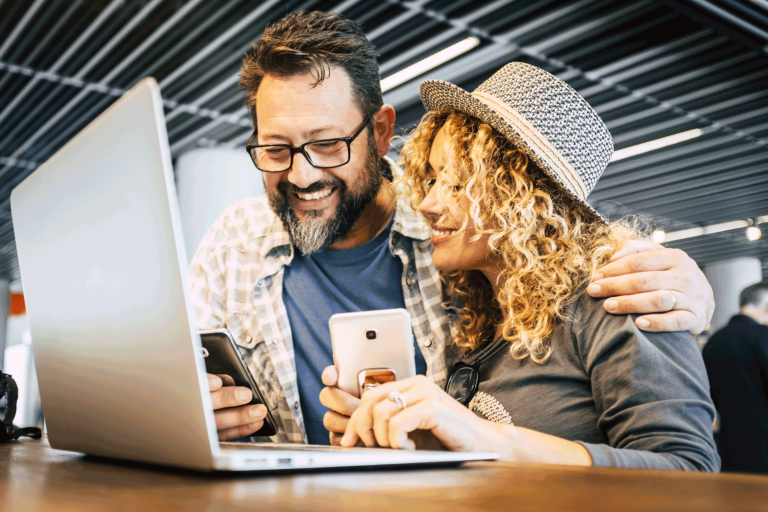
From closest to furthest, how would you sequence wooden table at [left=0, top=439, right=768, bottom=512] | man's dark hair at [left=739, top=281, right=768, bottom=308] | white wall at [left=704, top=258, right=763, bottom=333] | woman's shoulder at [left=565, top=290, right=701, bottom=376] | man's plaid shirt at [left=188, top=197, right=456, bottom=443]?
1. wooden table at [left=0, top=439, right=768, bottom=512]
2. woman's shoulder at [left=565, top=290, right=701, bottom=376]
3. man's plaid shirt at [left=188, top=197, right=456, bottom=443]
4. man's dark hair at [left=739, top=281, right=768, bottom=308]
5. white wall at [left=704, top=258, right=763, bottom=333]

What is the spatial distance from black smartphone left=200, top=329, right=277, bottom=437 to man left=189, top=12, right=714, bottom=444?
1.47 feet

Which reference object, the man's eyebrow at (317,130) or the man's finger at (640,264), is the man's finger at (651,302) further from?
the man's eyebrow at (317,130)

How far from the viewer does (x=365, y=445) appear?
1.00m

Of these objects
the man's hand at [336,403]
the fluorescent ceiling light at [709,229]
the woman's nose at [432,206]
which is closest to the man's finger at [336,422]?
the man's hand at [336,403]

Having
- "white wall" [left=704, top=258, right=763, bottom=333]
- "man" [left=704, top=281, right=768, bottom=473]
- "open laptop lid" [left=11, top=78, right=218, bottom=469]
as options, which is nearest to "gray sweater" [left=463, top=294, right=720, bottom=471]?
"open laptop lid" [left=11, top=78, right=218, bottom=469]

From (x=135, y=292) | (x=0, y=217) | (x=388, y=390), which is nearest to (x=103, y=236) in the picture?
(x=135, y=292)

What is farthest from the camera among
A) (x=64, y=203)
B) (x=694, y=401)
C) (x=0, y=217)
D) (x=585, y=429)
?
(x=0, y=217)

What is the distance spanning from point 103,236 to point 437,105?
1228 millimetres

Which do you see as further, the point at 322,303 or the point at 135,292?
the point at 322,303

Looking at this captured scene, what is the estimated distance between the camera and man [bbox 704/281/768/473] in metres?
3.93

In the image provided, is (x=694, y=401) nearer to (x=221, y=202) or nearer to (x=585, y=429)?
(x=585, y=429)

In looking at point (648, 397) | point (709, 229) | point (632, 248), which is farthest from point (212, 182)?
point (709, 229)

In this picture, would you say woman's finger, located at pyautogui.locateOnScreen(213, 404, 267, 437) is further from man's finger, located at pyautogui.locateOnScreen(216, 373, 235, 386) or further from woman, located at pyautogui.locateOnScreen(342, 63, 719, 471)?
woman, located at pyautogui.locateOnScreen(342, 63, 719, 471)

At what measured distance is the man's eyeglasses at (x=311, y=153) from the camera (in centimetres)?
185
